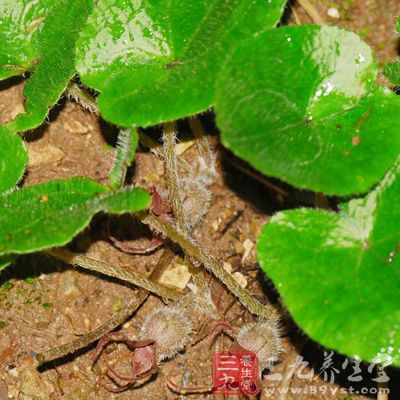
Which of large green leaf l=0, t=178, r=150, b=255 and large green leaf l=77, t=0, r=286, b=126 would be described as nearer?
large green leaf l=0, t=178, r=150, b=255

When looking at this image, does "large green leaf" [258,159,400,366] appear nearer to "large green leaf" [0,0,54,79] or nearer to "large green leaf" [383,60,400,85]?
"large green leaf" [383,60,400,85]

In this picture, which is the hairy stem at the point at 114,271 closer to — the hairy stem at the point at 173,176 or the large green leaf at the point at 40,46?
the hairy stem at the point at 173,176

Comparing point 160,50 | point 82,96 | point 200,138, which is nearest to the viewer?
point 160,50

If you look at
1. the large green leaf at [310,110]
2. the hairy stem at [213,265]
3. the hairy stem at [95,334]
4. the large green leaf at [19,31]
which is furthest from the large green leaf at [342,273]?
the large green leaf at [19,31]

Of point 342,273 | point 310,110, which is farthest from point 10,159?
point 342,273

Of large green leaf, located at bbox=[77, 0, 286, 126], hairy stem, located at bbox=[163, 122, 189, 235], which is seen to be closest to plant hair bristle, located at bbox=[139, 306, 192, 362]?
hairy stem, located at bbox=[163, 122, 189, 235]

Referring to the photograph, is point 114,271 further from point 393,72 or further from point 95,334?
point 393,72
